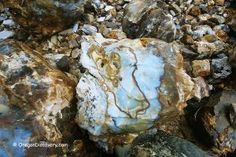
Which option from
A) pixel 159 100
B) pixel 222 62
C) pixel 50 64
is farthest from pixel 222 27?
pixel 50 64

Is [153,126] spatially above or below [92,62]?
below

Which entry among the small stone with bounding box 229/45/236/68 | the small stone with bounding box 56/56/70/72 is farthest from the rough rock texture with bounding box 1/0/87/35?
the small stone with bounding box 229/45/236/68

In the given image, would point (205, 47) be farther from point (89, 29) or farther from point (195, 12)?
point (89, 29)

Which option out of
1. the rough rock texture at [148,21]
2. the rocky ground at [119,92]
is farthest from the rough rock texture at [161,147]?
the rough rock texture at [148,21]

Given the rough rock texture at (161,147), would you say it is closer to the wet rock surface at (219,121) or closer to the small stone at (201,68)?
the wet rock surface at (219,121)

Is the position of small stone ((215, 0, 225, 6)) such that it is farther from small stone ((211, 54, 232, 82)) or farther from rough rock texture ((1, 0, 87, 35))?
rough rock texture ((1, 0, 87, 35))

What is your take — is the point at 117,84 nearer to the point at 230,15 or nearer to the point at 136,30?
the point at 136,30

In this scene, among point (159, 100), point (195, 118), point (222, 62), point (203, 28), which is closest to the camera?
point (159, 100)
